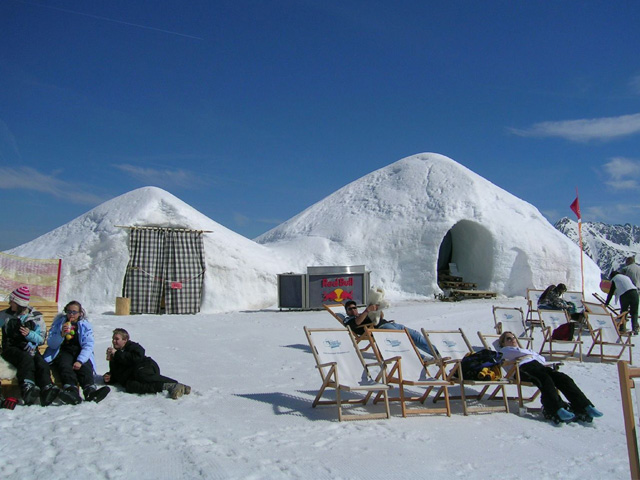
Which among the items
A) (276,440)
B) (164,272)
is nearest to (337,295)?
(164,272)

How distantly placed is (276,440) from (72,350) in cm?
269

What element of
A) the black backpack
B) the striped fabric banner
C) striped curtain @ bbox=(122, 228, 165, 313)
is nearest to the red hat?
the black backpack

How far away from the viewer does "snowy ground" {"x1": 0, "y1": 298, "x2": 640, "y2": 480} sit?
3.83 metres

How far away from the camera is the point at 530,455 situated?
431 cm

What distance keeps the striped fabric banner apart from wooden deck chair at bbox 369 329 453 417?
8.28 meters

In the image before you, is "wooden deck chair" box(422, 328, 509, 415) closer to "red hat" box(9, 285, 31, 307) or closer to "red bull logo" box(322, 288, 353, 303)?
"red hat" box(9, 285, 31, 307)

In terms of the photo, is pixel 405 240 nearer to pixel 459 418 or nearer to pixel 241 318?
pixel 241 318

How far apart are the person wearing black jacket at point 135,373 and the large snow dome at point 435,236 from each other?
42.2 feet

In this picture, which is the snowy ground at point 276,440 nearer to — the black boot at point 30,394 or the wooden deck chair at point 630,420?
the black boot at point 30,394

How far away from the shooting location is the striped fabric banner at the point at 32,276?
38.4 feet

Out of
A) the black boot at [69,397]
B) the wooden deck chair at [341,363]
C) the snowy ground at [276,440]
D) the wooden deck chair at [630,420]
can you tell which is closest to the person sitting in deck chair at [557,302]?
the snowy ground at [276,440]

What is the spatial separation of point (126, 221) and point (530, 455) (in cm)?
1289

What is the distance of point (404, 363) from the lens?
5.86 metres

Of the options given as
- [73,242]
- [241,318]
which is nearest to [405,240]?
[241,318]
